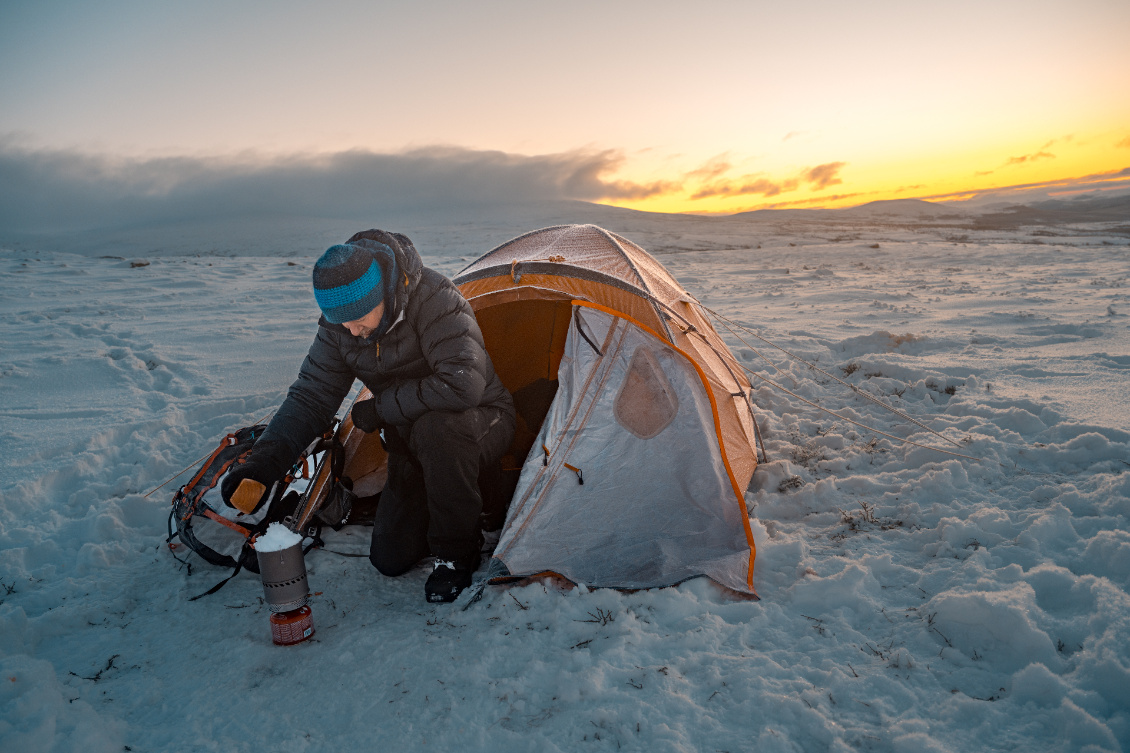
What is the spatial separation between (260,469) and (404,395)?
2.60 ft

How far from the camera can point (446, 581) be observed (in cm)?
313

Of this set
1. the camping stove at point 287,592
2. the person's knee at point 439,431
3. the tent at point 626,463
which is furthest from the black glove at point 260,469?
the tent at point 626,463

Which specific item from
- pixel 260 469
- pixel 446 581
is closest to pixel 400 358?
pixel 260 469

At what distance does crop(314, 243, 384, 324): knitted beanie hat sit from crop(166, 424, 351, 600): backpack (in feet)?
3.44

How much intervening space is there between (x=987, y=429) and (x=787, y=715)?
3.10 meters

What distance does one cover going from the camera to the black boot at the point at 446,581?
3.10 metres

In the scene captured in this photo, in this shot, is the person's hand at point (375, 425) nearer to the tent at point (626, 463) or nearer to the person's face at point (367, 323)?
the person's face at point (367, 323)

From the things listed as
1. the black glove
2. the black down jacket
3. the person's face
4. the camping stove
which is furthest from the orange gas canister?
the person's face

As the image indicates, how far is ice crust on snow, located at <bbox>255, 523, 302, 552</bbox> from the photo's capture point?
266cm

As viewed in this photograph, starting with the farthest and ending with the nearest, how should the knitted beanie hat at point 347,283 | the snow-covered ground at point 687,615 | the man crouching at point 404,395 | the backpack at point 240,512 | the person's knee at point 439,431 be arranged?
1. the backpack at point 240,512
2. the person's knee at point 439,431
3. the man crouching at point 404,395
4. the knitted beanie hat at point 347,283
5. the snow-covered ground at point 687,615

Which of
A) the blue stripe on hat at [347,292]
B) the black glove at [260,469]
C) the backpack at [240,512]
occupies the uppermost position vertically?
the blue stripe on hat at [347,292]

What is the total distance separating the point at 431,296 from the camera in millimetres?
3227

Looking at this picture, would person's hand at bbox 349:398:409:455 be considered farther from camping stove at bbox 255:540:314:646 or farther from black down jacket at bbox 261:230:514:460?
camping stove at bbox 255:540:314:646

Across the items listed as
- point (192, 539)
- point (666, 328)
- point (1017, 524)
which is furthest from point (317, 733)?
point (1017, 524)
